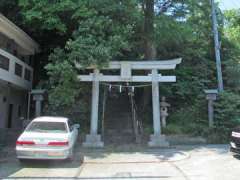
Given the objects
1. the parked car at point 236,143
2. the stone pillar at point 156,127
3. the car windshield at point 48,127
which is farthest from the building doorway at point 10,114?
the parked car at point 236,143

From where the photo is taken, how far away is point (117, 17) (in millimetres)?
18203

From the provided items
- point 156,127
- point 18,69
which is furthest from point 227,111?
point 18,69

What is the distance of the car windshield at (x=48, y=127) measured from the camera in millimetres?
12820

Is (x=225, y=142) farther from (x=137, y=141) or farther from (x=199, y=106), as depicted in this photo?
(x=137, y=141)

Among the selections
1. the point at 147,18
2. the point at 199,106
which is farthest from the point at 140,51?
the point at 199,106

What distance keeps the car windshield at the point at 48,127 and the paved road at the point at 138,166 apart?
1.16 metres

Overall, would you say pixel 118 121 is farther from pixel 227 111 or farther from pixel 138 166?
pixel 138 166

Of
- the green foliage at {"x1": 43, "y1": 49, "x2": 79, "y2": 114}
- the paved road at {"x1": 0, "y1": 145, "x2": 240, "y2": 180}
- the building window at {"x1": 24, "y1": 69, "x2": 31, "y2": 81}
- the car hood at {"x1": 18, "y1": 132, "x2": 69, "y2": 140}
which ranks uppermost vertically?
the building window at {"x1": 24, "y1": 69, "x2": 31, "y2": 81}

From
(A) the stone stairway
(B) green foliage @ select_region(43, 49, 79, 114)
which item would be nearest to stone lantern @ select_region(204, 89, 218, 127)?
(A) the stone stairway

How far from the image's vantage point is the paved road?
1052 centimetres

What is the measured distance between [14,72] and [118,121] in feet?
22.2

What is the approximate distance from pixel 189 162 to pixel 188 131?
5.07m

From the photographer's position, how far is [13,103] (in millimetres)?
23531

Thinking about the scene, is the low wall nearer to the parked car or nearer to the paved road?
the paved road
